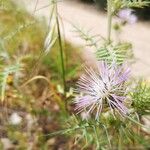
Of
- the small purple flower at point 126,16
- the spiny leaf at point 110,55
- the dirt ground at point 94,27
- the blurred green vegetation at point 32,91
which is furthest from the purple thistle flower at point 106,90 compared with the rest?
the dirt ground at point 94,27

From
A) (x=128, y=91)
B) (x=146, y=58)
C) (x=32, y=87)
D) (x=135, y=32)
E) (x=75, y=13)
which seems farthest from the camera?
(x=75, y=13)

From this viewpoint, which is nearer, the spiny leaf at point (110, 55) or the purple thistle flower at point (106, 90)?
the purple thistle flower at point (106, 90)

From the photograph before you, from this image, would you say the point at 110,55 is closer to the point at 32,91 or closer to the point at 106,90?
the point at 106,90

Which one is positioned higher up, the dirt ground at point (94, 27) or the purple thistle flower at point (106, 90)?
the dirt ground at point (94, 27)

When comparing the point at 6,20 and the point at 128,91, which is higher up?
the point at 6,20

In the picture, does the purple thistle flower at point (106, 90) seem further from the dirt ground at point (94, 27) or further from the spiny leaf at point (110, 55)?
the dirt ground at point (94, 27)

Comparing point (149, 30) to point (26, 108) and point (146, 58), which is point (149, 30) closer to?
point (146, 58)

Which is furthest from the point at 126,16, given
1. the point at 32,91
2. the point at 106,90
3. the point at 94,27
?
the point at 94,27

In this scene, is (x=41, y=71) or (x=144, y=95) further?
(x=41, y=71)

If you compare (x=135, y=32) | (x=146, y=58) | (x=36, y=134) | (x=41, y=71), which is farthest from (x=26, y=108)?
(x=135, y=32)
